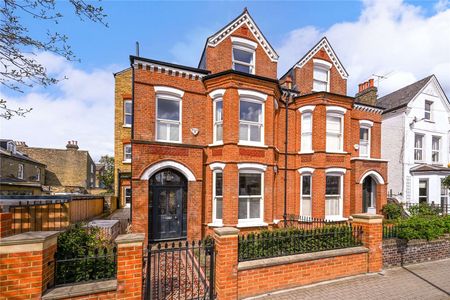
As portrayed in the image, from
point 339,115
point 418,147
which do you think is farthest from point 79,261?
point 418,147

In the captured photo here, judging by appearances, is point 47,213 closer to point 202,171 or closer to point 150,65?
point 202,171

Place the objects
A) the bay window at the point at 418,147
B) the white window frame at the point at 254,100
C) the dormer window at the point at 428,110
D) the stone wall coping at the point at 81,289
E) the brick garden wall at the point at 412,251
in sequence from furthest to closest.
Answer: the dormer window at the point at 428,110
the bay window at the point at 418,147
the white window frame at the point at 254,100
the brick garden wall at the point at 412,251
the stone wall coping at the point at 81,289

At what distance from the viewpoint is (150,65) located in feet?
34.4

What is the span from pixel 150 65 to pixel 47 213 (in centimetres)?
698

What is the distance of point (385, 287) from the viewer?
20.7 ft

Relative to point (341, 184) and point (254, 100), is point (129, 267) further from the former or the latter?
point (341, 184)

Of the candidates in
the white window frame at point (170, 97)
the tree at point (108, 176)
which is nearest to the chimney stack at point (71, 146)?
the tree at point (108, 176)

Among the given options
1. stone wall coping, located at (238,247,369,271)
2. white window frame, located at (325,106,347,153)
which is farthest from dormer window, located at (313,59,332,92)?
stone wall coping, located at (238,247,369,271)

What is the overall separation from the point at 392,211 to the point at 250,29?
14.1 m

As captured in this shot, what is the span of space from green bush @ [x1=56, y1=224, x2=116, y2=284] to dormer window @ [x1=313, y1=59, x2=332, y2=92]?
14293mm

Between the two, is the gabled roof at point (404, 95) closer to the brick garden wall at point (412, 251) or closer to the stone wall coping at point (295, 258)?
the brick garden wall at point (412, 251)

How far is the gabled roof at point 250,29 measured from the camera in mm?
12031

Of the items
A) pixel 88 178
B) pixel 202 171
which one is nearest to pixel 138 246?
pixel 202 171

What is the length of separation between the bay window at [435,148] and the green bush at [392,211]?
809 cm
